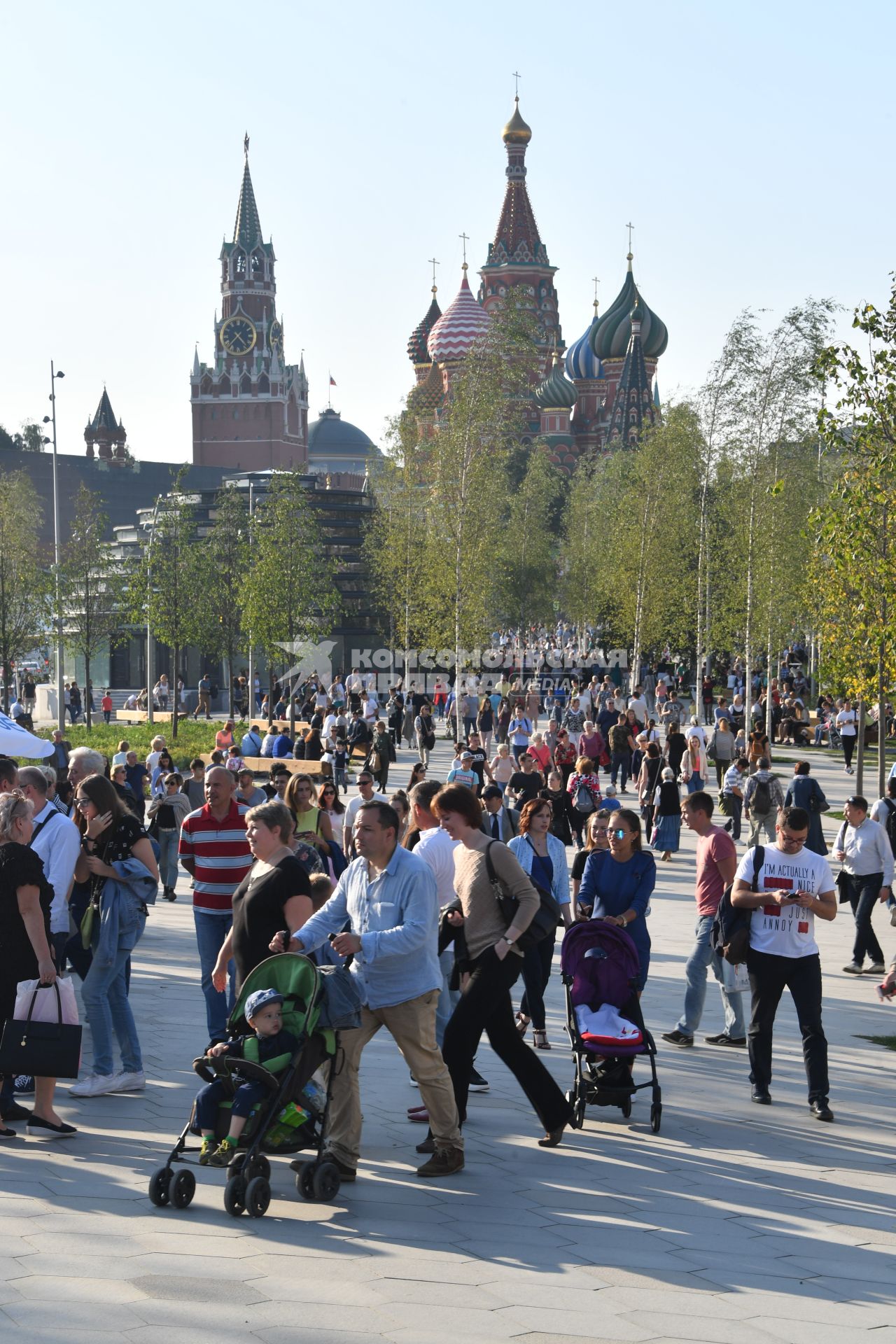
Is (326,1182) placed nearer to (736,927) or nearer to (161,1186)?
(161,1186)

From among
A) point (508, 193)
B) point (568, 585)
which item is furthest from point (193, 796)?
point (508, 193)

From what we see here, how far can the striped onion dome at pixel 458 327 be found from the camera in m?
85.9

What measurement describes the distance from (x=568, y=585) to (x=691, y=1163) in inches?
2351

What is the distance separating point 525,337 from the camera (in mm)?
50750

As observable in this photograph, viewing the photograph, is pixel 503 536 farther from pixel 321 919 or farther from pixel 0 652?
pixel 321 919

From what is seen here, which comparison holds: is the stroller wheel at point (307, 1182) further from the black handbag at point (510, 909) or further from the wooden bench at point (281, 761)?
the wooden bench at point (281, 761)

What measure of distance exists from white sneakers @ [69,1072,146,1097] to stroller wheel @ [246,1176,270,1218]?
2.29 meters

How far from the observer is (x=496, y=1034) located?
7.23 m

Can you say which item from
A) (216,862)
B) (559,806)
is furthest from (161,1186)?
(559,806)

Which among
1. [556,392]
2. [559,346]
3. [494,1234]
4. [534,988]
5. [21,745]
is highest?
[559,346]

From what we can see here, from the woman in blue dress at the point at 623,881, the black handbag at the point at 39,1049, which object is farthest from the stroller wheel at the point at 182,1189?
the woman in blue dress at the point at 623,881

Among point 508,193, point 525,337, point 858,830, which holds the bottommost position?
point 858,830

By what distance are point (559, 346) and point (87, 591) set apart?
6622 centimetres

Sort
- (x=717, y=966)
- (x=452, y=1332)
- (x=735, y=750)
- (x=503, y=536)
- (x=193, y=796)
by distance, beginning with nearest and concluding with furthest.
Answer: (x=452, y=1332) → (x=717, y=966) → (x=193, y=796) → (x=735, y=750) → (x=503, y=536)
